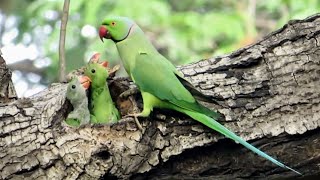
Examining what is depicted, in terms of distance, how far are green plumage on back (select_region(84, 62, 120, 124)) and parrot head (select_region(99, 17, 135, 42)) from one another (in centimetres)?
6

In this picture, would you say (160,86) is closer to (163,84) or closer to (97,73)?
(163,84)

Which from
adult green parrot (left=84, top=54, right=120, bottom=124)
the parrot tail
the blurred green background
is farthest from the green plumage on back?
the blurred green background

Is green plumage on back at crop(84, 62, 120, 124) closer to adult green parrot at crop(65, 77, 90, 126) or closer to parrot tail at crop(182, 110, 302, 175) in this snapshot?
adult green parrot at crop(65, 77, 90, 126)

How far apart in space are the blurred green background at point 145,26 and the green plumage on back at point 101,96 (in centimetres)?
125

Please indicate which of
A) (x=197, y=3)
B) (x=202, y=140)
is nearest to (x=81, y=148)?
(x=202, y=140)

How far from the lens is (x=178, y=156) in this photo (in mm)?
1251

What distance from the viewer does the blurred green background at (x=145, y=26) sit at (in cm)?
277

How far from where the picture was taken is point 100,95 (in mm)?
1289

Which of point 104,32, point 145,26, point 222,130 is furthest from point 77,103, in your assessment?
point 145,26

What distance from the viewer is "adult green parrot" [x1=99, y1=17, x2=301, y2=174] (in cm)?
122

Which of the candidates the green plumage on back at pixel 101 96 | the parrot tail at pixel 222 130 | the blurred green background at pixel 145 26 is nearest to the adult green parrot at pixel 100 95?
the green plumage on back at pixel 101 96

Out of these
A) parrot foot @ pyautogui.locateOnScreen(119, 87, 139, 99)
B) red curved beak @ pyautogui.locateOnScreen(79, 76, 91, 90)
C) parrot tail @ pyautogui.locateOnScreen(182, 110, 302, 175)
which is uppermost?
red curved beak @ pyautogui.locateOnScreen(79, 76, 91, 90)

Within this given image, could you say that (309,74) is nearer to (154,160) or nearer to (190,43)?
(154,160)

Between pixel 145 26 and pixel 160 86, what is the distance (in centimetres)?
187
